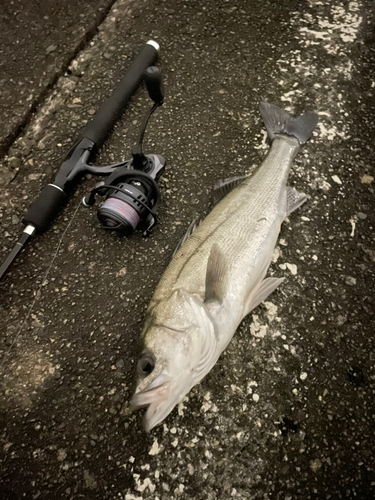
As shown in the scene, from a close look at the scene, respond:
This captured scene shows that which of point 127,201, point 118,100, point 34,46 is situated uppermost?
point 34,46

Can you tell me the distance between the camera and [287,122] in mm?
2688

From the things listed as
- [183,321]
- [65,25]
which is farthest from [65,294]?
[65,25]

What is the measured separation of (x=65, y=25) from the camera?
134 inches

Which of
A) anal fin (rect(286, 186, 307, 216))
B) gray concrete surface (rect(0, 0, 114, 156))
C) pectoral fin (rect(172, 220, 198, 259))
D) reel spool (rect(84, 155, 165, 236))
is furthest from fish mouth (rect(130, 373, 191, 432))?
gray concrete surface (rect(0, 0, 114, 156))

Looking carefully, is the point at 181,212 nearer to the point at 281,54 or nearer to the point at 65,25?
the point at 281,54

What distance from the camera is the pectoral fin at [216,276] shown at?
199cm

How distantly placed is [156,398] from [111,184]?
1237 mm

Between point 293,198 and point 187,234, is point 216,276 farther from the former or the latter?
point 293,198

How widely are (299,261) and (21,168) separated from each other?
2035 mm

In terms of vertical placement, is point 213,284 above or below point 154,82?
below

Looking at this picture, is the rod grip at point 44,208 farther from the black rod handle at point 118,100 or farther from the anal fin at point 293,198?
the anal fin at point 293,198

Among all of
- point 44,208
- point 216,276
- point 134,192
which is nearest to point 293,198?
point 216,276

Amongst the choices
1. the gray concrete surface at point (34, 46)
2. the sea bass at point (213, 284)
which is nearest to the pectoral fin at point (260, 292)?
the sea bass at point (213, 284)

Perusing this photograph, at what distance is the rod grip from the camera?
241 cm
